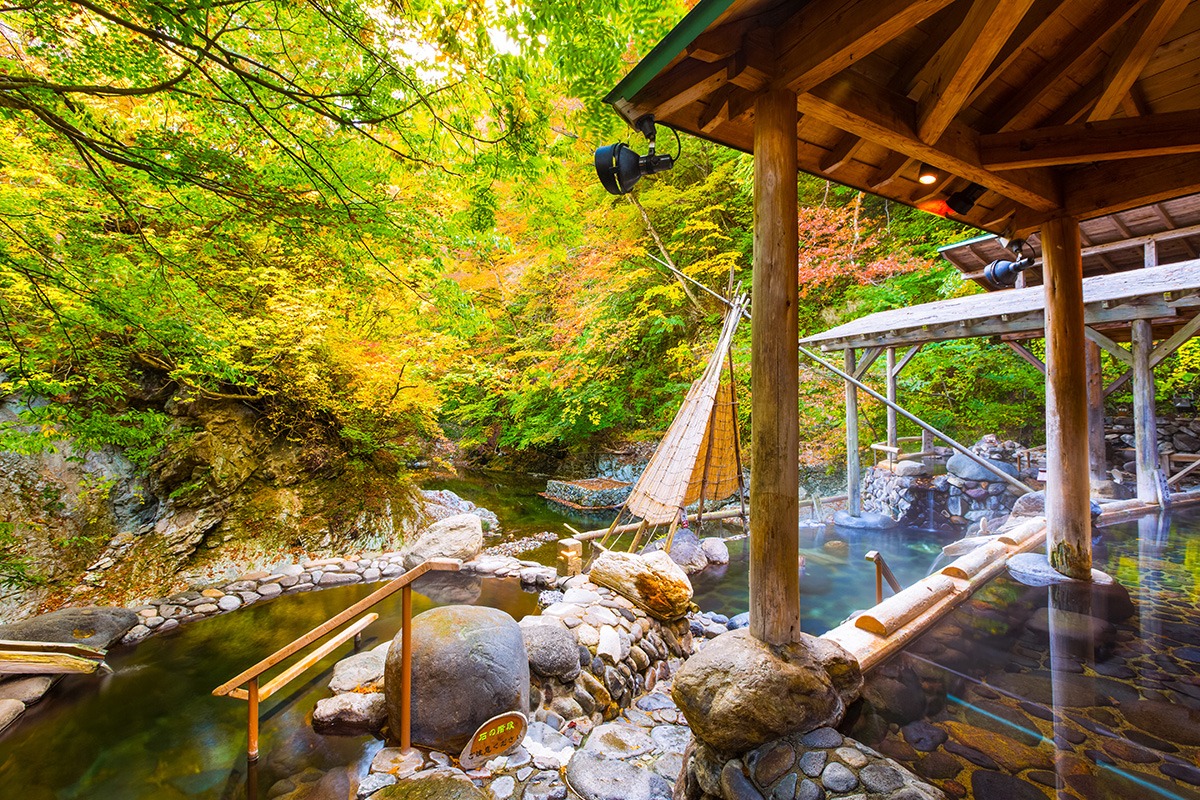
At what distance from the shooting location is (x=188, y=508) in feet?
17.4

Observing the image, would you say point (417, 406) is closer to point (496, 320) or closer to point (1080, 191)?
point (496, 320)

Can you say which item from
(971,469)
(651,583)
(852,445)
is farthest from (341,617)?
(971,469)

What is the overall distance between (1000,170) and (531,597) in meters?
5.12

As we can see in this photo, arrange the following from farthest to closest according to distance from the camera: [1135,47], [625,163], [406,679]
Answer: [406,679], [625,163], [1135,47]

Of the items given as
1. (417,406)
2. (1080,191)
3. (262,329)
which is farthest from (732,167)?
(262,329)

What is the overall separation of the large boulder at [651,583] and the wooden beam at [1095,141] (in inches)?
141

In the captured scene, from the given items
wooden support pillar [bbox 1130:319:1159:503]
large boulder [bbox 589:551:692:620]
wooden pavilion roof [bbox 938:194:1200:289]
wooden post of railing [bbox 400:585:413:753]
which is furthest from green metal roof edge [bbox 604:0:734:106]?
wooden support pillar [bbox 1130:319:1159:503]

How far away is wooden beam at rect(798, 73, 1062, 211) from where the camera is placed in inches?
78.7

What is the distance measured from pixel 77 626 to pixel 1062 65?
7.53 m

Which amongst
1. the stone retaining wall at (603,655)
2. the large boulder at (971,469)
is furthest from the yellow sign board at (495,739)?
→ the large boulder at (971,469)

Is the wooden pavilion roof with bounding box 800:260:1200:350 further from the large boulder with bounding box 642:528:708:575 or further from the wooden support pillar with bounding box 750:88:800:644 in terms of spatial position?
the wooden support pillar with bounding box 750:88:800:644

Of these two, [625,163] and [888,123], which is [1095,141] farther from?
[625,163]

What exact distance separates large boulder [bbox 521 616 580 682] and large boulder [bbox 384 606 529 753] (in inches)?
7.1

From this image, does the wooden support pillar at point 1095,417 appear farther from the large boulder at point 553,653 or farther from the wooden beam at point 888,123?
the large boulder at point 553,653
